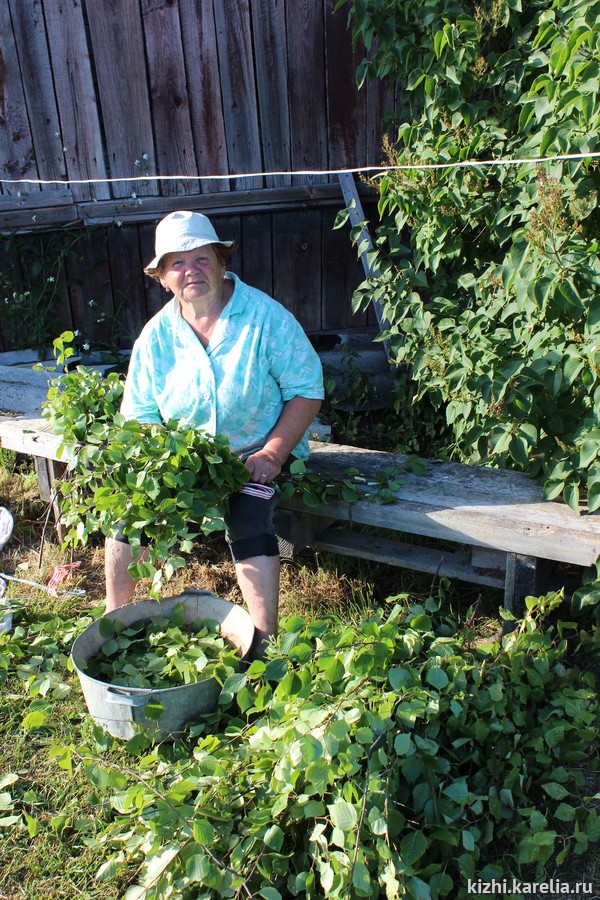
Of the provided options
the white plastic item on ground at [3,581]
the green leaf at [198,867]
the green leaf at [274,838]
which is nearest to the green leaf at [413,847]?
the green leaf at [274,838]

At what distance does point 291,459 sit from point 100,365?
2017mm

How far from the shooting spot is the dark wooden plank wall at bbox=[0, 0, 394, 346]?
14.1 ft

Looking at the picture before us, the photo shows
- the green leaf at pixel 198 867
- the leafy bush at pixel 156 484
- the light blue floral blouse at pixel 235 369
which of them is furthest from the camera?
the light blue floral blouse at pixel 235 369

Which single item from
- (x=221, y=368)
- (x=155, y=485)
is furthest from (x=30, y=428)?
(x=155, y=485)

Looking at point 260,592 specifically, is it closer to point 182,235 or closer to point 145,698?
point 145,698

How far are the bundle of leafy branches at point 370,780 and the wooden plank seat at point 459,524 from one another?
348 millimetres

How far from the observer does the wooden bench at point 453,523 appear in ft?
8.30

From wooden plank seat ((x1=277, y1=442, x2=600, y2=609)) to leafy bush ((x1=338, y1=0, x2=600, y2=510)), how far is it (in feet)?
0.37

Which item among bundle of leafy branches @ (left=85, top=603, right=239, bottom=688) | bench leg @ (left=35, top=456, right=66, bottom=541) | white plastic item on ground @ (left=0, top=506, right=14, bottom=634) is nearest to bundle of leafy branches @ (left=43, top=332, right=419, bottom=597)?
bundle of leafy branches @ (left=85, top=603, right=239, bottom=688)

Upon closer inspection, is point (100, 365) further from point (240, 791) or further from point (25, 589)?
point (240, 791)

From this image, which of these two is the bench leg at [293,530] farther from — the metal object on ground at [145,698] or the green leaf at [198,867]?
the green leaf at [198,867]

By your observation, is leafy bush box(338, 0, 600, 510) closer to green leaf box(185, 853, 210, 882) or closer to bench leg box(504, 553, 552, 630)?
bench leg box(504, 553, 552, 630)

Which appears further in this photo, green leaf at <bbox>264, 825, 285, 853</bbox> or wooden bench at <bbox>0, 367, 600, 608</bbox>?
wooden bench at <bbox>0, 367, 600, 608</bbox>

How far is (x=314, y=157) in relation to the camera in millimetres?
4648
